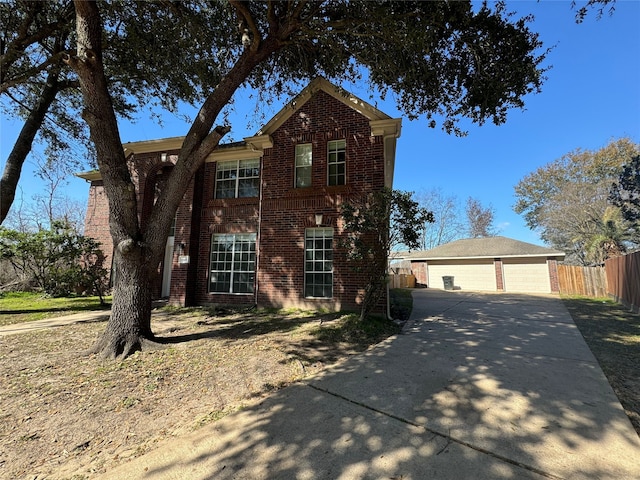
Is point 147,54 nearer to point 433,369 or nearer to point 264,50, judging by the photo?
point 264,50

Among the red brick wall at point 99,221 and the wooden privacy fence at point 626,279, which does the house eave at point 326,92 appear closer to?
the red brick wall at point 99,221

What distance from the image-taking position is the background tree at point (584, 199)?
77.7 ft

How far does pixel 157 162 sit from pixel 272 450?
12112 mm

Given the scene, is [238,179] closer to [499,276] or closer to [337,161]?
[337,161]

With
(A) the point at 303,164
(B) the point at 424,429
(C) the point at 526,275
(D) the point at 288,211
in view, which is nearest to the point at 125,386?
(B) the point at 424,429

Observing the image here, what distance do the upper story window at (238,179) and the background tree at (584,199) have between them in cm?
2657

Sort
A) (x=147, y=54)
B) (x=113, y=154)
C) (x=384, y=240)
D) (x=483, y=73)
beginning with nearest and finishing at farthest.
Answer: (x=113, y=154)
(x=483, y=73)
(x=384, y=240)
(x=147, y=54)

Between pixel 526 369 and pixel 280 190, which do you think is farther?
pixel 280 190

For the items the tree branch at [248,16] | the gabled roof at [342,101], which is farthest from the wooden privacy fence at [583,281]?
the tree branch at [248,16]

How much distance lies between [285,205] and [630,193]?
24215 mm

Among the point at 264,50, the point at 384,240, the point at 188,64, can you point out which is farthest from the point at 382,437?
the point at 188,64

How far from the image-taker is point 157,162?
1195 centimetres

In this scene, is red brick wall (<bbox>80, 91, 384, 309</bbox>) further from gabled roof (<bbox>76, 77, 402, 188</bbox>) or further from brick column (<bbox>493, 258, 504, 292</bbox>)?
brick column (<bbox>493, 258, 504, 292</bbox>)

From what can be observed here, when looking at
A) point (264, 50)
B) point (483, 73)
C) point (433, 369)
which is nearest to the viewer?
point (433, 369)
